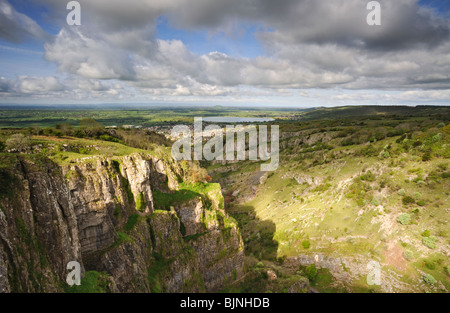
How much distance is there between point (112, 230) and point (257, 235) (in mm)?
38369

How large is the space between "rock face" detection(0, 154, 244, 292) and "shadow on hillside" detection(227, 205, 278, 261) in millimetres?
12310

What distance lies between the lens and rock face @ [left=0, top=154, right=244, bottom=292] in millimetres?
11266

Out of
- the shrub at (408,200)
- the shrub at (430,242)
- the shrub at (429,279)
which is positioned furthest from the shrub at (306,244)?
the shrub at (408,200)

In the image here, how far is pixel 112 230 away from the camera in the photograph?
838 inches

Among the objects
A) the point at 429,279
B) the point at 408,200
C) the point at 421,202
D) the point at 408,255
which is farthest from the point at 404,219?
the point at 429,279

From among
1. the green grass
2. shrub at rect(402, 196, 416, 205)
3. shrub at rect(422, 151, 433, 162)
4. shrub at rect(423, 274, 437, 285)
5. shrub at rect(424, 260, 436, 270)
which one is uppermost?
shrub at rect(422, 151, 433, 162)

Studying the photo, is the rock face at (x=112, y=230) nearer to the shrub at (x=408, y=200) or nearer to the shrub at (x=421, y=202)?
the shrub at (x=408, y=200)

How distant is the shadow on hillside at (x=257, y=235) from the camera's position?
158 feet

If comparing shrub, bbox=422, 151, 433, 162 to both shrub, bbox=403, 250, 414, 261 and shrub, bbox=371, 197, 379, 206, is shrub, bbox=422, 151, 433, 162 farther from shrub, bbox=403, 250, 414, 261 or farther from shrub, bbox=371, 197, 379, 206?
shrub, bbox=403, 250, 414, 261

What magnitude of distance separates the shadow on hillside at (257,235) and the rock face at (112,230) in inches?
485

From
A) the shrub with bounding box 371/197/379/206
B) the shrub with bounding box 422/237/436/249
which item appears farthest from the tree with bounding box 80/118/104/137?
the shrub with bounding box 422/237/436/249

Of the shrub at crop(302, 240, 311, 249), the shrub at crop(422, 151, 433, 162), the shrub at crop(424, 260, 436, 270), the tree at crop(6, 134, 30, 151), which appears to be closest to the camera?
the tree at crop(6, 134, 30, 151)

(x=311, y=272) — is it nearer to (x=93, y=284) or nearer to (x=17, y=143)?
(x=93, y=284)
